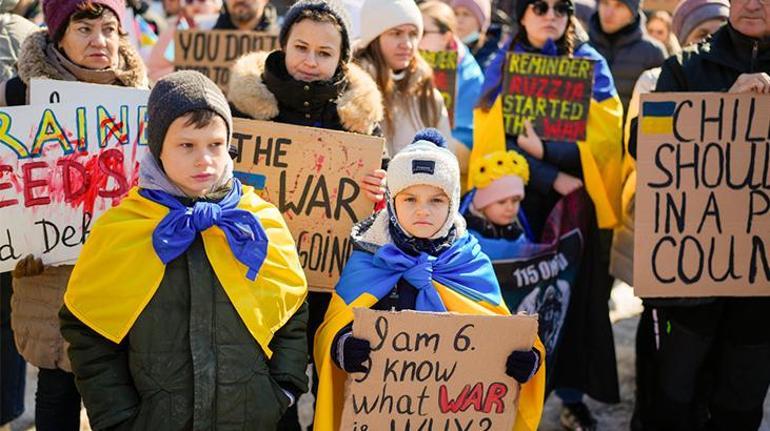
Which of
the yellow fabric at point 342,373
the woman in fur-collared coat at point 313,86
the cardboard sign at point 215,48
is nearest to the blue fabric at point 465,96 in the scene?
the cardboard sign at point 215,48

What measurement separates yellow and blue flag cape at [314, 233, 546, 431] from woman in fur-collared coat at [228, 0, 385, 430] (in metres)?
0.53

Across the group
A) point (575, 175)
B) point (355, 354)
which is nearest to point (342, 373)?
point (355, 354)

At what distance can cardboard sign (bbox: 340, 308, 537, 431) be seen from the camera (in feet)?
11.3

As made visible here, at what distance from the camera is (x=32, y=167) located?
12.8 ft

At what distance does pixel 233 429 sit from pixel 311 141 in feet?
4.69

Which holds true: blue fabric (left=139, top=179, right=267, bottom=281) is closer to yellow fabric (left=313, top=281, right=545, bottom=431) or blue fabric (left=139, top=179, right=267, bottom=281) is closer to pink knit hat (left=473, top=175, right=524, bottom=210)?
yellow fabric (left=313, top=281, right=545, bottom=431)

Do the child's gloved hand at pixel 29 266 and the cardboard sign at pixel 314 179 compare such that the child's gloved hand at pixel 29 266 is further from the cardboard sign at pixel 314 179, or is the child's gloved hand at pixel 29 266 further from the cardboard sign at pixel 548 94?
the cardboard sign at pixel 548 94

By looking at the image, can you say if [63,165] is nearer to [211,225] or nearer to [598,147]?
[211,225]

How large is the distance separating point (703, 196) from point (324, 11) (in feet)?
6.28

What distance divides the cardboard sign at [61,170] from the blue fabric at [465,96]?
7.18 ft

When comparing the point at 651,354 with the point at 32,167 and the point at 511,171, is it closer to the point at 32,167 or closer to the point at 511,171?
the point at 511,171

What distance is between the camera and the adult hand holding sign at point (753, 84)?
13.7 feet

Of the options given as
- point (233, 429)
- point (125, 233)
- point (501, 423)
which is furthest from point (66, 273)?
point (501, 423)

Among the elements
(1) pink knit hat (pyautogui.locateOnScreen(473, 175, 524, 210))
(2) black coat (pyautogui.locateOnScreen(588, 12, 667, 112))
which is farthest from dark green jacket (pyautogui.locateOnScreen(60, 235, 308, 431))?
(2) black coat (pyautogui.locateOnScreen(588, 12, 667, 112))
